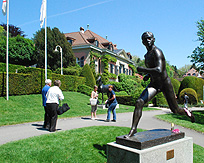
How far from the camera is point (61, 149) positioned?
5.22m

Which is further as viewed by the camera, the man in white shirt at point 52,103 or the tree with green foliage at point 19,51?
the tree with green foliage at point 19,51

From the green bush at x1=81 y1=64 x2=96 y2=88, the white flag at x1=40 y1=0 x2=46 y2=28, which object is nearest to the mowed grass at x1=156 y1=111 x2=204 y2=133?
the white flag at x1=40 y1=0 x2=46 y2=28

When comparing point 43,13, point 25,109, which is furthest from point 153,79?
point 43,13

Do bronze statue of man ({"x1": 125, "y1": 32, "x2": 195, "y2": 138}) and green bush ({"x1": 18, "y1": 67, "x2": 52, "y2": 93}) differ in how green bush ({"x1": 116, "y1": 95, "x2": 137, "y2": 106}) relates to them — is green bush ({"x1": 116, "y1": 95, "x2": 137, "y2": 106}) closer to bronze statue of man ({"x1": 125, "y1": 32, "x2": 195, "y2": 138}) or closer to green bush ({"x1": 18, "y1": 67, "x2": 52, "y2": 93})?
green bush ({"x1": 18, "y1": 67, "x2": 52, "y2": 93})

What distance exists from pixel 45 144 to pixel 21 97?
1080cm

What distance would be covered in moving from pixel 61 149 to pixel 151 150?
2.60m

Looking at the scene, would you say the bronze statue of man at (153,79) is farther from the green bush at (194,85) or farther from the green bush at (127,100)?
the green bush at (194,85)

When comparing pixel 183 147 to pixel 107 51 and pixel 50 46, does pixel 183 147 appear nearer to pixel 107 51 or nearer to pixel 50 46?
pixel 50 46

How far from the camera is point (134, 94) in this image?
72.3ft

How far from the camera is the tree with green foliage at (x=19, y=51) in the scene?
3198 centimetres

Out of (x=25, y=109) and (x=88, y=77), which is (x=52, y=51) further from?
(x=25, y=109)

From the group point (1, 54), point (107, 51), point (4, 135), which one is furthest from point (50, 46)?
point (4, 135)

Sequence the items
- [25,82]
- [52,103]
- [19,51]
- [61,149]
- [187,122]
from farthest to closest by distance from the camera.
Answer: [19,51]
[25,82]
[187,122]
[52,103]
[61,149]

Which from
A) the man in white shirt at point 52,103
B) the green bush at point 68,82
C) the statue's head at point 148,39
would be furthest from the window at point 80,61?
the statue's head at point 148,39
